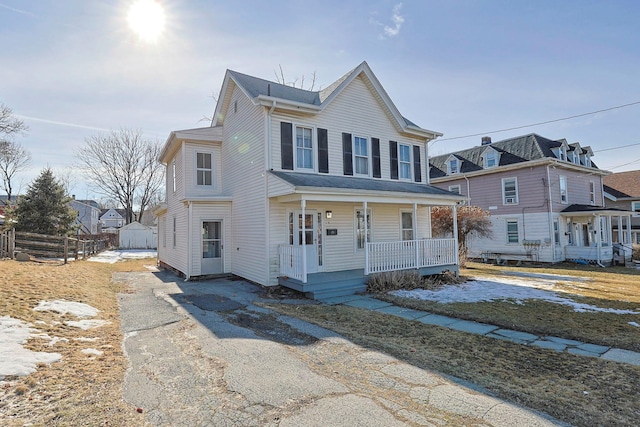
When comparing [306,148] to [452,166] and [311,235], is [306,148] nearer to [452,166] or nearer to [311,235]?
[311,235]

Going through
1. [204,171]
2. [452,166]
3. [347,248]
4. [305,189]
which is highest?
[452,166]

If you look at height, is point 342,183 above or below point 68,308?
above

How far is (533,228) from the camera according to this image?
21375 mm

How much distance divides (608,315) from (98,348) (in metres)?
10.0

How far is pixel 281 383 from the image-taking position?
4.04 metres

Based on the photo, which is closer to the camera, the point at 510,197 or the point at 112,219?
the point at 510,197

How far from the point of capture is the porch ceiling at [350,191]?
9.57m

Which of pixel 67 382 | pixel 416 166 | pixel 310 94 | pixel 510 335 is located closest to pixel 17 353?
pixel 67 382

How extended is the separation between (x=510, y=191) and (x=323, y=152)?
16.2 m

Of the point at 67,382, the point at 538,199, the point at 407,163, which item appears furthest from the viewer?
the point at 538,199

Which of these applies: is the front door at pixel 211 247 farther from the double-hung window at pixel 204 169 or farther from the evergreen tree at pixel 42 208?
the evergreen tree at pixel 42 208

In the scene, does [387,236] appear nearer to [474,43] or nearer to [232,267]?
[232,267]

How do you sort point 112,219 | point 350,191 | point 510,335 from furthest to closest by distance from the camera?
point 112,219 → point 350,191 → point 510,335

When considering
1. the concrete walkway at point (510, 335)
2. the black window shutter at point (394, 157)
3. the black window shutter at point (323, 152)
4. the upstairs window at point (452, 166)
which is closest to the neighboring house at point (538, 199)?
the upstairs window at point (452, 166)
